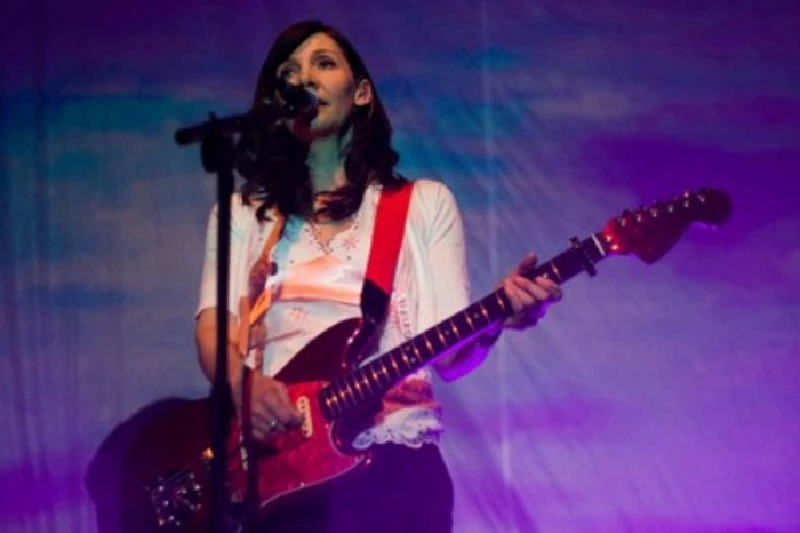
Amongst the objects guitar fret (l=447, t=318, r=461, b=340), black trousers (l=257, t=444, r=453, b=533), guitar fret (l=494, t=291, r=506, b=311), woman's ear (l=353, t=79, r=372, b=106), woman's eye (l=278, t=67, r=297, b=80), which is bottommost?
black trousers (l=257, t=444, r=453, b=533)

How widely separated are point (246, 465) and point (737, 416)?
1178 millimetres

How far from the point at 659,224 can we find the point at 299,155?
31.2 inches

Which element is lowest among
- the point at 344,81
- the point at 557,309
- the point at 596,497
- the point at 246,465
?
the point at 596,497

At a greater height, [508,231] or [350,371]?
[508,231]

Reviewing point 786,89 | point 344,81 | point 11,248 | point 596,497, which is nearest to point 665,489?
point 596,497

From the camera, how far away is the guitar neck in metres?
2.37

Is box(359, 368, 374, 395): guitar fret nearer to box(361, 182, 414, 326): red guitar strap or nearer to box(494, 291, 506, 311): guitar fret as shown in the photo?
box(361, 182, 414, 326): red guitar strap

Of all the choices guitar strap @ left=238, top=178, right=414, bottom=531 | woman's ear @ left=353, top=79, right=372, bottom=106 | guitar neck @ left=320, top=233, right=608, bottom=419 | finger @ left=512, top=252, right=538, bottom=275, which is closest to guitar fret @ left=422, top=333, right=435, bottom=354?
guitar neck @ left=320, top=233, right=608, bottom=419

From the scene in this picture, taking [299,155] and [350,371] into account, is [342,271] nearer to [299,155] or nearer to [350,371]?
[350,371]

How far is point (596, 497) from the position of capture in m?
2.92

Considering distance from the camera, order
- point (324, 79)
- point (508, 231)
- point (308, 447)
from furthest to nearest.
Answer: point (508, 231) → point (324, 79) → point (308, 447)

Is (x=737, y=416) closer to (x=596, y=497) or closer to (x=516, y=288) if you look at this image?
(x=596, y=497)

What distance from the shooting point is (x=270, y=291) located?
2535 millimetres

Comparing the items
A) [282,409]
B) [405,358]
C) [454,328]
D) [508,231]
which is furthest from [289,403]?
[508,231]
